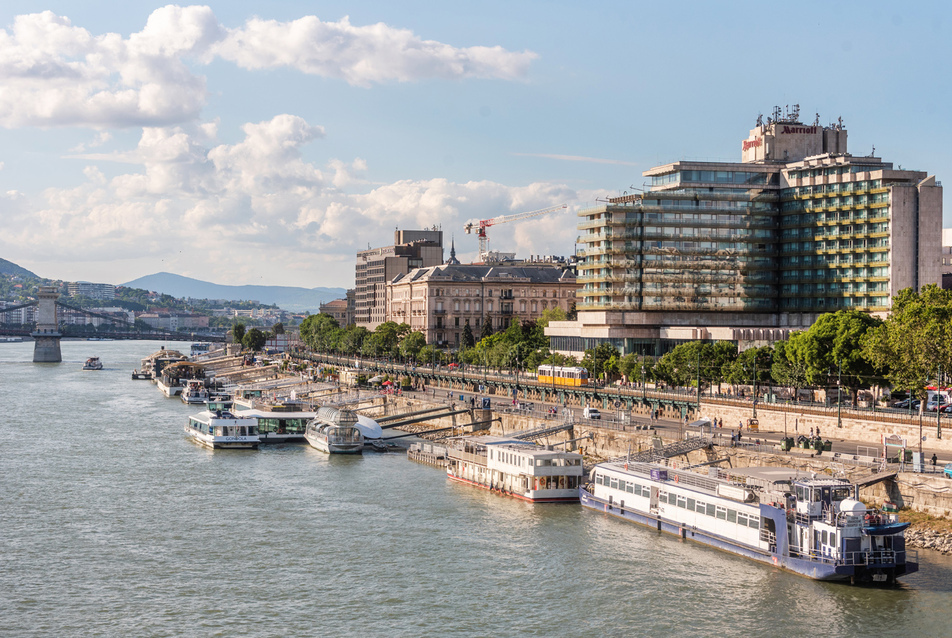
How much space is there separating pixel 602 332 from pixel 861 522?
78902mm

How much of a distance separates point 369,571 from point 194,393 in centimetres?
9542

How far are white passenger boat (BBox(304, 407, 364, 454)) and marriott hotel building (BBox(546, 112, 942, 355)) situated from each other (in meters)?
44.7

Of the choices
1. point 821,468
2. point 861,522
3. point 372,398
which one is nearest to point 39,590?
point 861,522

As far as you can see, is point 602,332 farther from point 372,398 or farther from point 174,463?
point 174,463

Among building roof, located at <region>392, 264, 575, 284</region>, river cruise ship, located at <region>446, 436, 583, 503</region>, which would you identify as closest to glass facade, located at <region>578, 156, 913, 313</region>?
river cruise ship, located at <region>446, 436, 583, 503</region>

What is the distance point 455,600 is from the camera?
40938mm

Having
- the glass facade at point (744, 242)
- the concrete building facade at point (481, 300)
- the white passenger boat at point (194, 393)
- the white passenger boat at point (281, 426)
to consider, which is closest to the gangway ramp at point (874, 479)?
the white passenger boat at point (281, 426)

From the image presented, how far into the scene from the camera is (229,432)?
85.1 metres

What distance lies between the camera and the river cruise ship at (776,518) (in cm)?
4188

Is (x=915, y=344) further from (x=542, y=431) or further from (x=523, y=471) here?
(x=523, y=471)

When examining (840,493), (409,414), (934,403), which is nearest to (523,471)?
(840,493)

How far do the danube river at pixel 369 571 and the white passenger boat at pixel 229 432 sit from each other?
15.3 metres

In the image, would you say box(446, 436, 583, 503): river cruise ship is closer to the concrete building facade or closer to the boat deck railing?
the boat deck railing

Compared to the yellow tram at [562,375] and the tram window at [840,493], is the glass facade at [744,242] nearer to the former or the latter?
the yellow tram at [562,375]
